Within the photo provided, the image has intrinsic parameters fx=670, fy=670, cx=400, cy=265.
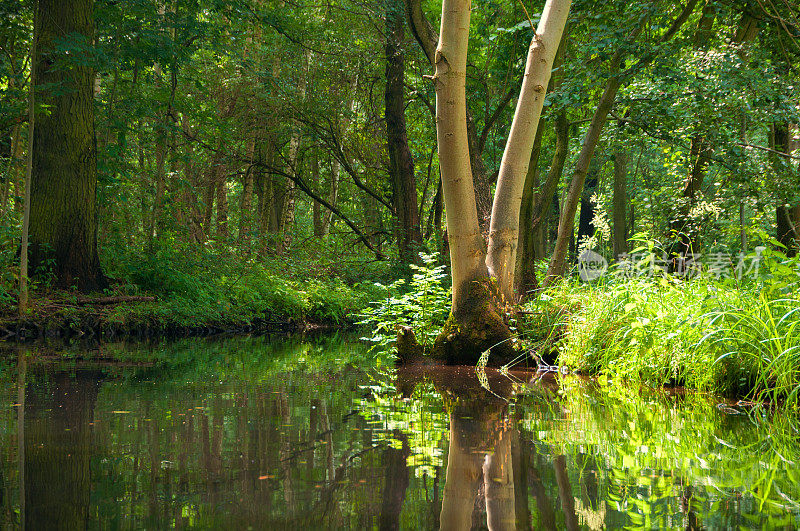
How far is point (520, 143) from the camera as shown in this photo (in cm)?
676

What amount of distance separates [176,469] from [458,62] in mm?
4823

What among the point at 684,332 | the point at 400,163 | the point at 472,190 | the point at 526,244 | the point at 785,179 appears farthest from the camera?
the point at 400,163

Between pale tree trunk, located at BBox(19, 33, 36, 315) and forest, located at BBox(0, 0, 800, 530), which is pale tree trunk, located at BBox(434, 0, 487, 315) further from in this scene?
pale tree trunk, located at BBox(19, 33, 36, 315)

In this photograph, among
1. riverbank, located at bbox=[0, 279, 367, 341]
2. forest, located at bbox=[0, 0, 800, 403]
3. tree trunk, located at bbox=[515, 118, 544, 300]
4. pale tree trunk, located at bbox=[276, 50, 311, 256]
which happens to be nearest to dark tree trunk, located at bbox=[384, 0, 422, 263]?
forest, located at bbox=[0, 0, 800, 403]

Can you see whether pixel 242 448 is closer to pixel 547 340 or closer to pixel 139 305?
pixel 547 340

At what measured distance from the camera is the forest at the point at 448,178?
6.16m

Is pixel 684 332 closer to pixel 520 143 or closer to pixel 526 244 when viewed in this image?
pixel 520 143

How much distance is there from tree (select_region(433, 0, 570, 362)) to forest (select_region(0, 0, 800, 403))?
0.08 feet

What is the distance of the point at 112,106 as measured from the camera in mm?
11984

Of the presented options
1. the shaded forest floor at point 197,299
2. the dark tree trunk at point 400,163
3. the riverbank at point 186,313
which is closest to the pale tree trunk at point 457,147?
the riverbank at point 186,313

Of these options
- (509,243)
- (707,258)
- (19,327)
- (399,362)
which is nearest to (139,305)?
(19,327)

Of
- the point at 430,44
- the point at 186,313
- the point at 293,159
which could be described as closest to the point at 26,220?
the point at 186,313

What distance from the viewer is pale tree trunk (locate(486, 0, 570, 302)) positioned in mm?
6695

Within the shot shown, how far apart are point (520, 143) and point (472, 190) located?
691 millimetres
